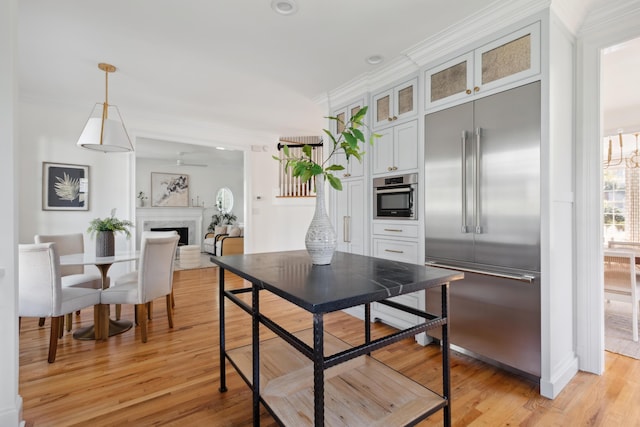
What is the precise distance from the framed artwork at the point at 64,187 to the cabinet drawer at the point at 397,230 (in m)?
4.02

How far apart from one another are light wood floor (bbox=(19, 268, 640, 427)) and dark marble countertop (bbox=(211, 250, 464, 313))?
2.88 feet

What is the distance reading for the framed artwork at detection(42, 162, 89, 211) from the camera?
403 centimetres

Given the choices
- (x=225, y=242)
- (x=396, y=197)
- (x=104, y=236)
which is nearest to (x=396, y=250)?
(x=396, y=197)

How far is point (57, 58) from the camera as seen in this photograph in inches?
116

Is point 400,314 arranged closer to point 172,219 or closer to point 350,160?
point 350,160

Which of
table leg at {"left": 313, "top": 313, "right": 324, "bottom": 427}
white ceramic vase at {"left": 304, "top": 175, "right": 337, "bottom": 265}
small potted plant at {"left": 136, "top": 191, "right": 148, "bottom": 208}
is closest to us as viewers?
table leg at {"left": 313, "top": 313, "right": 324, "bottom": 427}

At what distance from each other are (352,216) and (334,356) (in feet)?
8.00

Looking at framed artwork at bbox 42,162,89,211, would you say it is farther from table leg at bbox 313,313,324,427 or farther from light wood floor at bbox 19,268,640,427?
table leg at bbox 313,313,324,427

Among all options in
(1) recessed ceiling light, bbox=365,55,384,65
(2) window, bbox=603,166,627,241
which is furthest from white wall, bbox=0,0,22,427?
(2) window, bbox=603,166,627,241

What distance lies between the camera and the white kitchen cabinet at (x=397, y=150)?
278 cm

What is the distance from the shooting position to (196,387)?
2027mm

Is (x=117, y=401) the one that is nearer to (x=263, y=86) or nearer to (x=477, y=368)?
(x=477, y=368)

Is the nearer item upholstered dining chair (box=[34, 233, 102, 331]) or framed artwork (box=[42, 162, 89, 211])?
upholstered dining chair (box=[34, 233, 102, 331])

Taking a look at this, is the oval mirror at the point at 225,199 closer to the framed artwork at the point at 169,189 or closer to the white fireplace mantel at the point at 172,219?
the white fireplace mantel at the point at 172,219
